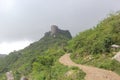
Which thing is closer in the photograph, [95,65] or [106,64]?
[106,64]

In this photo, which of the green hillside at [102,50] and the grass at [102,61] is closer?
the grass at [102,61]

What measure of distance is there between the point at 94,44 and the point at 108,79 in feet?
74.8

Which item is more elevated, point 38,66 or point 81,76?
point 38,66

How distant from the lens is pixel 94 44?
60.4m

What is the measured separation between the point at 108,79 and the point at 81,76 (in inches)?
139

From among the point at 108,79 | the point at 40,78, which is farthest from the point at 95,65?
the point at 108,79

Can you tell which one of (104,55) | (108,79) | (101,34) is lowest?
(108,79)

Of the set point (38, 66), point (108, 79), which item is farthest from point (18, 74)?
point (108, 79)

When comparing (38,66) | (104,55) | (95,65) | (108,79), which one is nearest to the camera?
(108,79)

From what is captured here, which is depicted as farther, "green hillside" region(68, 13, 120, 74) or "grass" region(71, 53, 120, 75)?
"green hillside" region(68, 13, 120, 74)

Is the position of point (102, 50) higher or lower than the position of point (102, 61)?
higher

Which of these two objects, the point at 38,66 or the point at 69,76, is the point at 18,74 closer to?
the point at 38,66

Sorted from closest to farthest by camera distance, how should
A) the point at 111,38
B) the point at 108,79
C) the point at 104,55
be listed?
1. the point at 108,79
2. the point at 104,55
3. the point at 111,38

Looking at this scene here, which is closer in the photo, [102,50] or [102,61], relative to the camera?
[102,61]
